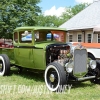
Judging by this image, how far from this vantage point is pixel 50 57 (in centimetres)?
638

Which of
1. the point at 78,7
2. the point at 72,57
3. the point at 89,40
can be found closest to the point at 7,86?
the point at 72,57

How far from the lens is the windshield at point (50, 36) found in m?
6.82

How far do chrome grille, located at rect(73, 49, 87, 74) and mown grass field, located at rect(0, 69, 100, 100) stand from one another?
1.69 feet

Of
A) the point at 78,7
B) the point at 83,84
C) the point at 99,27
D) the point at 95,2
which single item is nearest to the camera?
the point at 83,84

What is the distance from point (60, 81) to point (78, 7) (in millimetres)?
47149

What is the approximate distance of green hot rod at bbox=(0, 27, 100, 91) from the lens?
5652 mm

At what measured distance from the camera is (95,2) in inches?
824

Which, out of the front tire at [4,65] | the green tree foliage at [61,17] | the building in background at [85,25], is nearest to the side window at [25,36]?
the front tire at [4,65]

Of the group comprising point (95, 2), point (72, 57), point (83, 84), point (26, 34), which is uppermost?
point (95, 2)

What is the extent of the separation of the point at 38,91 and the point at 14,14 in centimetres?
1497

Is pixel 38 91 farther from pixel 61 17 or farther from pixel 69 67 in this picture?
pixel 61 17

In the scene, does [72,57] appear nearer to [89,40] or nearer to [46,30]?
[46,30]

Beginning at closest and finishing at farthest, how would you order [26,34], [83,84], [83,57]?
1. [83,57]
2. [83,84]
3. [26,34]

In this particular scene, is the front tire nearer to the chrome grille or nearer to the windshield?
the windshield
